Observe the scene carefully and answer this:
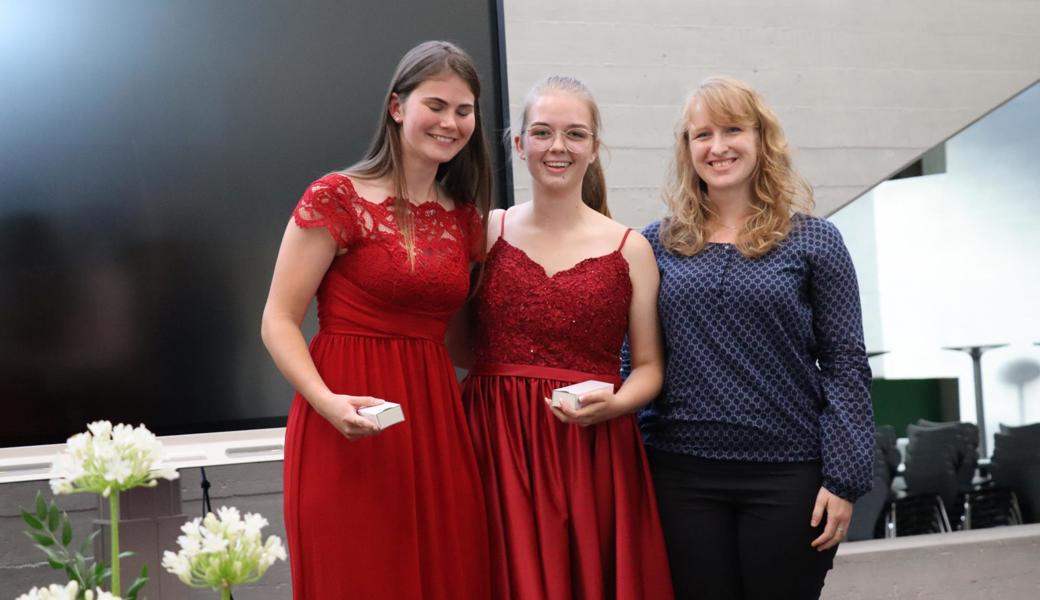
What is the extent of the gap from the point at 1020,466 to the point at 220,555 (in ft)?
15.5

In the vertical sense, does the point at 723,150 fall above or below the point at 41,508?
above

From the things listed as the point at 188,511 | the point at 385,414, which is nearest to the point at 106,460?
the point at 385,414

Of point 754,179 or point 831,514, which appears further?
point 754,179

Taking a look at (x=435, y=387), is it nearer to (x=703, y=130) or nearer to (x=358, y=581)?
(x=358, y=581)

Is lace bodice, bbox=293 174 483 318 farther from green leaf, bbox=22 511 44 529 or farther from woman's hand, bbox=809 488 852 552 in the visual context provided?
green leaf, bbox=22 511 44 529

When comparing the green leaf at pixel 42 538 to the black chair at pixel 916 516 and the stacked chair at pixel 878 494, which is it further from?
the black chair at pixel 916 516

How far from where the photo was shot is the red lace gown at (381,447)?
1.97m

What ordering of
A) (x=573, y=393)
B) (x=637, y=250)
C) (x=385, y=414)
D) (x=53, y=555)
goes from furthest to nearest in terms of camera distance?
(x=637, y=250) → (x=573, y=393) → (x=385, y=414) → (x=53, y=555)

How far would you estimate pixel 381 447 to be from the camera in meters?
2.00

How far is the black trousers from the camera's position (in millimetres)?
2059

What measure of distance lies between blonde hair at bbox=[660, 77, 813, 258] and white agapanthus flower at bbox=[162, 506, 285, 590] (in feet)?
4.74

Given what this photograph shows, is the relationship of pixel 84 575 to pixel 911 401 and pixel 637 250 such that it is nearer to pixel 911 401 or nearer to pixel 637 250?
pixel 637 250

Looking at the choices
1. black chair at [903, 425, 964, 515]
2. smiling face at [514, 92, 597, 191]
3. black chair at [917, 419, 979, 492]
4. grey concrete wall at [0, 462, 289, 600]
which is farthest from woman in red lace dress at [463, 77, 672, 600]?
black chair at [917, 419, 979, 492]

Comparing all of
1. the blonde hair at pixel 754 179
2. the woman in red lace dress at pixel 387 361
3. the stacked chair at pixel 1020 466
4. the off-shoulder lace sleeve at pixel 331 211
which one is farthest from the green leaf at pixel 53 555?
the stacked chair at pixel 1020 466
